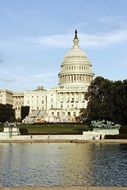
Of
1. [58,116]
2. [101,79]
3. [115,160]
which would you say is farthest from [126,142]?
[58,116]

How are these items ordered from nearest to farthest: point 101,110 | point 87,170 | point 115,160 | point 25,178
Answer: point 25,178, point 87,170, point 115,160, point 101,110

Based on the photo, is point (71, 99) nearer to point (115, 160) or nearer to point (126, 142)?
point (126, 142)

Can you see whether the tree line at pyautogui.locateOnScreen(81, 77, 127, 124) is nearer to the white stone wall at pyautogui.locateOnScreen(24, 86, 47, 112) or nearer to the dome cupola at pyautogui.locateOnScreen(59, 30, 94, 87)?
the dome cupola at pyautogui.locateOnScreen(59, 30, 94, 87)

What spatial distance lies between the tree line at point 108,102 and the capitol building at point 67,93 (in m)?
70.0

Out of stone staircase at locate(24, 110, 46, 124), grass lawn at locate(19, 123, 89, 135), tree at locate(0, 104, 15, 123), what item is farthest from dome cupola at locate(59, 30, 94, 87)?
grass lawn at locate(19, 123, 89, 135)

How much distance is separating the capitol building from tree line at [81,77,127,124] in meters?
70.0

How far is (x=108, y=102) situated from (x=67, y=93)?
92.6 metres

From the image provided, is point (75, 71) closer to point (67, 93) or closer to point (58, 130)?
point (67, 93)

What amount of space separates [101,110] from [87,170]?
59593mm

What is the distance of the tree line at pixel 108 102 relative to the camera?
8550 centimetres

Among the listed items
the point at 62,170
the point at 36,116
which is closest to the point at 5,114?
the point at 36,116

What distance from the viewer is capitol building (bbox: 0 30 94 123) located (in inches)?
6978

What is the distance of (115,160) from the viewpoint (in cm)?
3806

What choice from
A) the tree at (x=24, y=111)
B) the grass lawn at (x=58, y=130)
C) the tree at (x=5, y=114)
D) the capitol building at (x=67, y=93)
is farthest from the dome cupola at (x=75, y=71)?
the grass lawn at (x=58, y=130)
